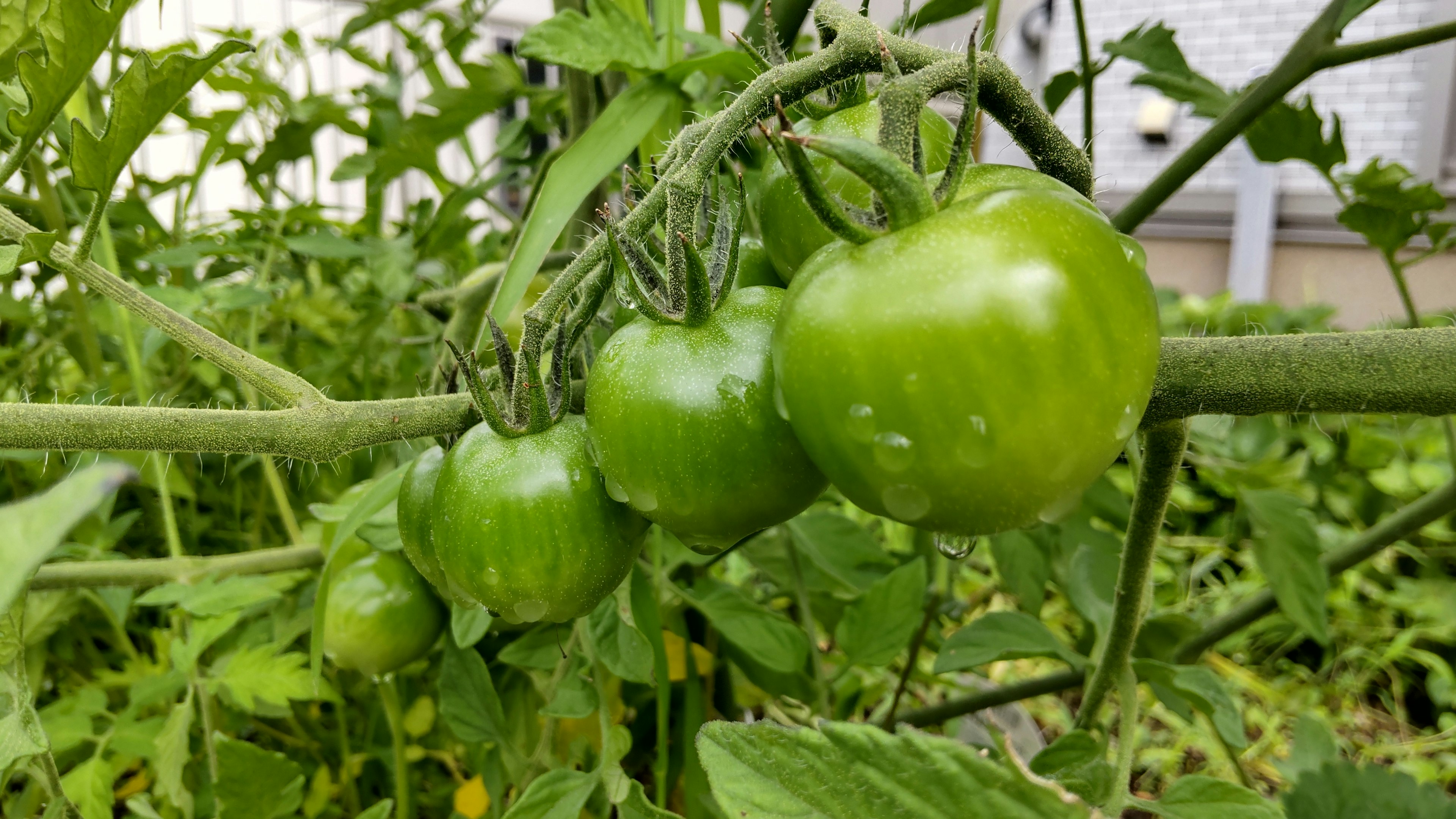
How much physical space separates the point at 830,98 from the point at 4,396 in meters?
0.87

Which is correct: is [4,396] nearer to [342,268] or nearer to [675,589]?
[342,268]

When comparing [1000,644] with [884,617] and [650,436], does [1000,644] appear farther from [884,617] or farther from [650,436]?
[650,436]

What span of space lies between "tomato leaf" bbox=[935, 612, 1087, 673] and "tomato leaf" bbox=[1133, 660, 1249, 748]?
0.06 meters

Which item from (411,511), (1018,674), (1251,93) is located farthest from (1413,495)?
(411,511)

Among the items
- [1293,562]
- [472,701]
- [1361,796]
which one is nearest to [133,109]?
[472,701]

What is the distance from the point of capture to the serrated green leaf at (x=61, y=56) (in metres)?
0.26

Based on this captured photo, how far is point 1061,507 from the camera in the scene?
0.75 feet

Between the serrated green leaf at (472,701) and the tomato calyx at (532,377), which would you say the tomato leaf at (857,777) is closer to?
the tomato calyx at (532,377)

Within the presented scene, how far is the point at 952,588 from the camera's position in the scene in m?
0.93

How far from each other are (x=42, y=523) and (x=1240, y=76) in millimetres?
3285

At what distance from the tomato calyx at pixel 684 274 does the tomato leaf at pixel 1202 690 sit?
1.10 feet

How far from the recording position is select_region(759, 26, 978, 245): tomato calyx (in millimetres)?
211

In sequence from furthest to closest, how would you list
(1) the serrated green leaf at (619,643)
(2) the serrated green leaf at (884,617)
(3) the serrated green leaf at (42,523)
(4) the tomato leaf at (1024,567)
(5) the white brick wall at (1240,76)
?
(5) the white brick wall at (1240,76) → (4) the tomato leaf at (1024,567) → (2) the serrated green leaf at (884,617) → (1) the serrated green leaf at (619,643) → (3) the serrated green leaf at (42,523)

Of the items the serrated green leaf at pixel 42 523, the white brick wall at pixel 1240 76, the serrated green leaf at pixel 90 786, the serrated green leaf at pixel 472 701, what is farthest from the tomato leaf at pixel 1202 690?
the white brick wall at pixel 1240 76
